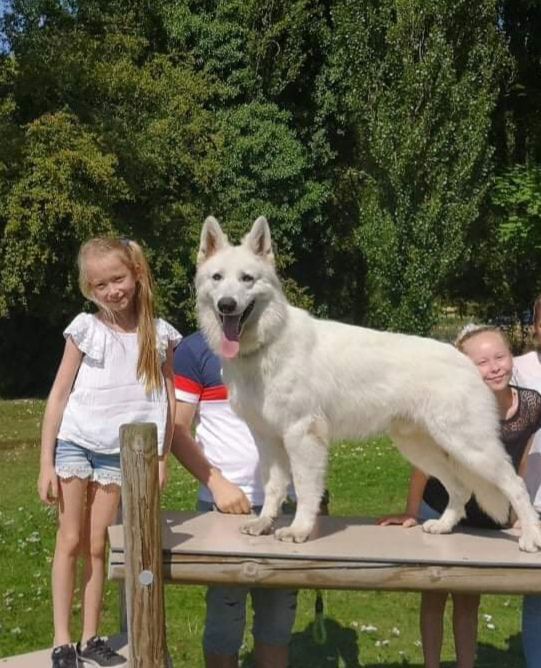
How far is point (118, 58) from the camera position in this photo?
1097 inches

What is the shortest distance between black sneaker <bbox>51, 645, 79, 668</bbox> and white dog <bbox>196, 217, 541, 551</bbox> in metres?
1.12

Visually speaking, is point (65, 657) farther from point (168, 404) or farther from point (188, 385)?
point (188, 385)

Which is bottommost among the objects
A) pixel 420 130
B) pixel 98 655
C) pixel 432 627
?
pixel 432 627

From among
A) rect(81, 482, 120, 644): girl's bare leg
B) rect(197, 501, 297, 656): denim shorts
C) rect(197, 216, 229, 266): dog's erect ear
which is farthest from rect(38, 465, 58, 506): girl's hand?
rect(197, 216, 229, 266): dog's erect ear

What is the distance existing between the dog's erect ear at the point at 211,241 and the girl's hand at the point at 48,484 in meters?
1.26

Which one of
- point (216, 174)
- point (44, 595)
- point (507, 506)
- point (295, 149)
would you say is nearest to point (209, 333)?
point (507, 506)

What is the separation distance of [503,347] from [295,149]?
25.9 meters

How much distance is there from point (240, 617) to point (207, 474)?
0.82 metres

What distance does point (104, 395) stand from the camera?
4.89 m

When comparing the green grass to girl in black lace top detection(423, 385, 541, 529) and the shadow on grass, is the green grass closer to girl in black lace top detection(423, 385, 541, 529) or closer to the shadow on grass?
the shadow on grass

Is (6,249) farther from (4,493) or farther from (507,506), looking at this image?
(507,506)

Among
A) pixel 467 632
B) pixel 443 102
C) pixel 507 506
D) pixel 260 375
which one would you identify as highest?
pixel 443 102

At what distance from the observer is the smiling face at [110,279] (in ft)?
15.9

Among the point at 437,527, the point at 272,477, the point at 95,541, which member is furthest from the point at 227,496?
the point at 437,527
